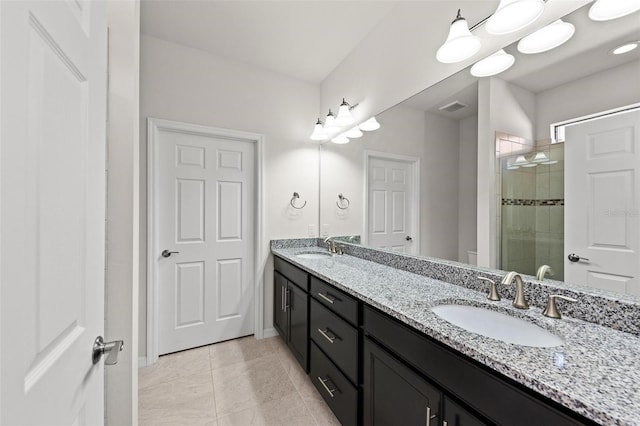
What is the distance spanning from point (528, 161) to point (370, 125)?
130 cm

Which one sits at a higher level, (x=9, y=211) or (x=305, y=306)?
(x=9, y=211)

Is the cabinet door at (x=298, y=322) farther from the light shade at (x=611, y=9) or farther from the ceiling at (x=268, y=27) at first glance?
the ceiling at (x=268, y=27)

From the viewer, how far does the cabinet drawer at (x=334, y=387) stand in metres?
1.34

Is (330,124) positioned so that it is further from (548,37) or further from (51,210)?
(51,210)

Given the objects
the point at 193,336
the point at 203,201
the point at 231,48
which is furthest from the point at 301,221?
the point at 231,48

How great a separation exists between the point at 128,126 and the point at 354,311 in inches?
54.8

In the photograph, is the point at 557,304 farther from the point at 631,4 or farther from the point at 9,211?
the point at 9,211

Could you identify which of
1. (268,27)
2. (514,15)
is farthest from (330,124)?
(514,15)

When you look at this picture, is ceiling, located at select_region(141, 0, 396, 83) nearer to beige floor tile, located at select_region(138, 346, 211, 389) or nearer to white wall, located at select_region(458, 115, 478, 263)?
white wall, located at select_region(458, 115, 478, 263)

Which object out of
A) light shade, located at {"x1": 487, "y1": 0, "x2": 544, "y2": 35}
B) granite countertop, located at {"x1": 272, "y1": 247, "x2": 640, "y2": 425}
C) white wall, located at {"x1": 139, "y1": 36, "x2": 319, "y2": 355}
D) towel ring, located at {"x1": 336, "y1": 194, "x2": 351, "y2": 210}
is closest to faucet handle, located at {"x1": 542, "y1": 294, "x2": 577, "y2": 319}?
granite countertop, located at {"x1": 272, "y1": 247, "x2": 640, "y2": 425}

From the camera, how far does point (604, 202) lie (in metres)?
0.97

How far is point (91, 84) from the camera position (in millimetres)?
707

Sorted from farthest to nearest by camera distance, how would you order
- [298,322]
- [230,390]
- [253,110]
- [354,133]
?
[253,110], [354,133], [298,322], [230,390]

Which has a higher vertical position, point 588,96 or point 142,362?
point 588,96
